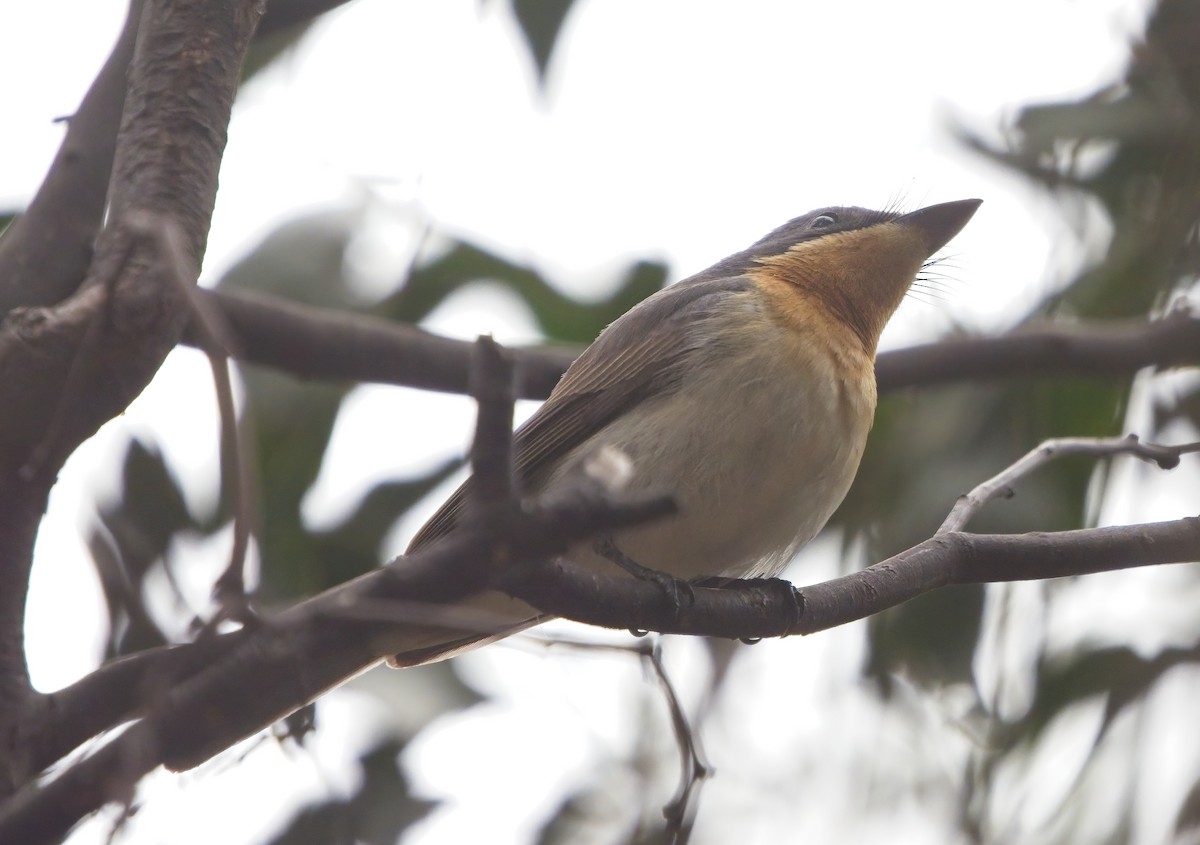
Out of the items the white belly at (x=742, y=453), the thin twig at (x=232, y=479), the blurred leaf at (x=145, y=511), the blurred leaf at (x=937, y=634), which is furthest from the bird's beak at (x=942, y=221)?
the thin twig at (x=232, y=479)

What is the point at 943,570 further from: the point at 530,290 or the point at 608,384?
the point at 530,290

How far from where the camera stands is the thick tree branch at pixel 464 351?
12.1ft

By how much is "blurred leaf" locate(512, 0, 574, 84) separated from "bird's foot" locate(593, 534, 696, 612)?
4.66ft

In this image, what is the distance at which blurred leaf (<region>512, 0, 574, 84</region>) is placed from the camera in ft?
12.4

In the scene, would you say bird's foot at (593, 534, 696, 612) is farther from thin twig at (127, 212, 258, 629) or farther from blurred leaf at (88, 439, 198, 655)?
blurred leaf at (88, 439, 198, 655)

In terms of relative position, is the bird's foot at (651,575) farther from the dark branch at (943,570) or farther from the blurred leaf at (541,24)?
the blurred leaf at (541,24)

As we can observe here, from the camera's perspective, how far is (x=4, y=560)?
2033 mm

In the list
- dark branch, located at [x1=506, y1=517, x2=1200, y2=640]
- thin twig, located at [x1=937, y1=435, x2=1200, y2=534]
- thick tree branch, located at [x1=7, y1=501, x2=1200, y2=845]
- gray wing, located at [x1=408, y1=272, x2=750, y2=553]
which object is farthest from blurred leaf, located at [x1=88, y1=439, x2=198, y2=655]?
thin twig, located at [x1=937, y1=435, x2=1200, y2=534]

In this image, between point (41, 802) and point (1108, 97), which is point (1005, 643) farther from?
point (41, 802)

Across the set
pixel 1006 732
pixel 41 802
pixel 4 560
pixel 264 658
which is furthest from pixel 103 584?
pixel 1006 732

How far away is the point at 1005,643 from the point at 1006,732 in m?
0.34

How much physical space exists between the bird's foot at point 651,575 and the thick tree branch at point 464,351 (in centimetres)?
89

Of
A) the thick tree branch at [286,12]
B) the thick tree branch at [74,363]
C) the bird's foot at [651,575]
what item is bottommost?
the bird's foot at [651,575]

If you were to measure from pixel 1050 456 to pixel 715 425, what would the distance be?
0.86 m
